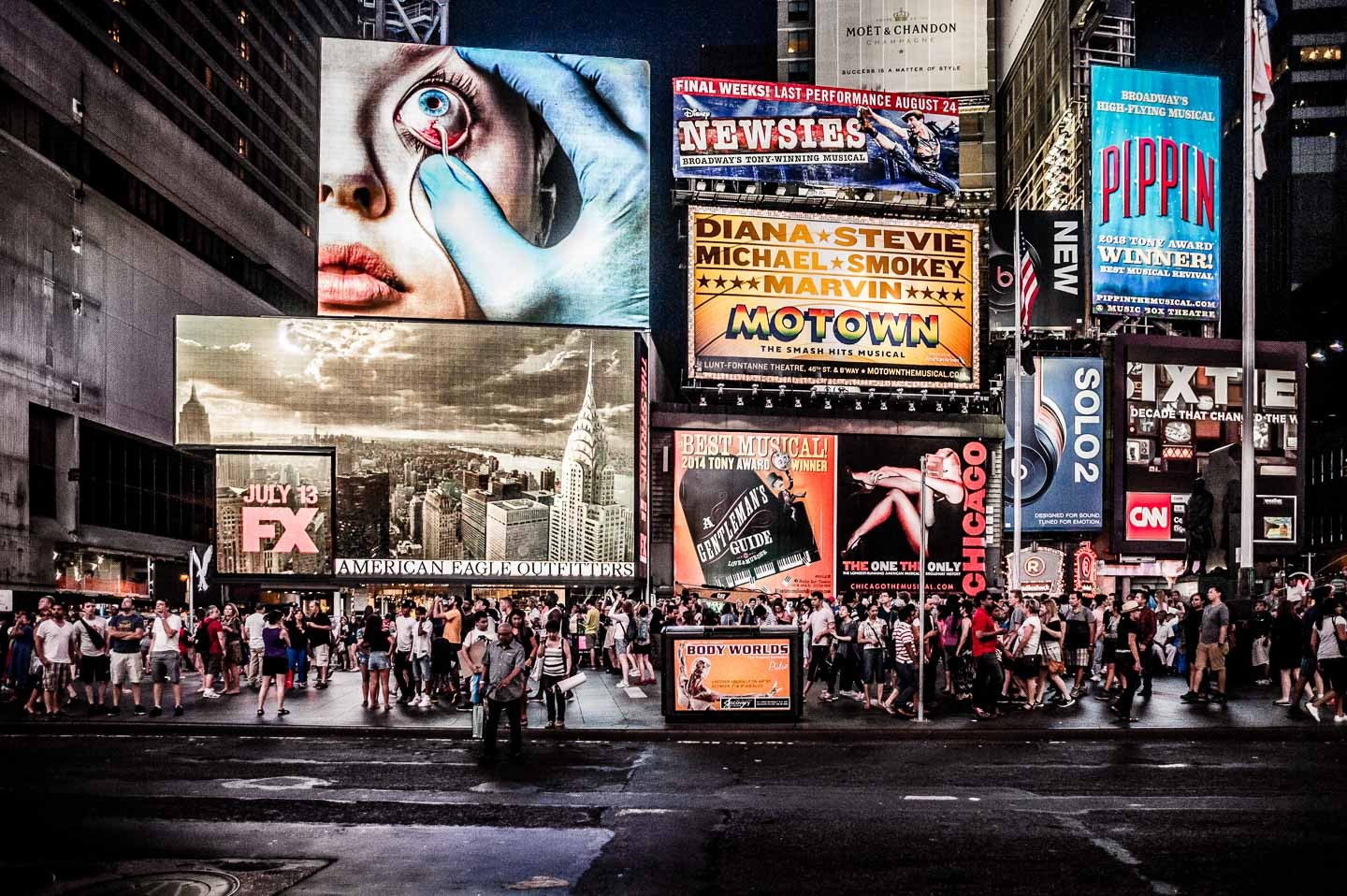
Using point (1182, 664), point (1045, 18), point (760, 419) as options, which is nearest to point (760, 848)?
point (1182, 664)

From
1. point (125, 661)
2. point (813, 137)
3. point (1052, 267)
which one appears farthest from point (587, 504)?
point (125, 661)

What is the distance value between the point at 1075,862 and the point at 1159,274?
164 feet

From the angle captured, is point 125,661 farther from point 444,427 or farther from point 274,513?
point 444,427

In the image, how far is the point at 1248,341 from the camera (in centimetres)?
2684

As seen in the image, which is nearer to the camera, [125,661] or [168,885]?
[168,885]

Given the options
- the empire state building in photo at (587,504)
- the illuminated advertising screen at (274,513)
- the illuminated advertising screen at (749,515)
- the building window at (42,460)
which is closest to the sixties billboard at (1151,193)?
the illuminated advertising screen at (749,515)

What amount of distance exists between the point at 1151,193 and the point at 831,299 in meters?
15.2

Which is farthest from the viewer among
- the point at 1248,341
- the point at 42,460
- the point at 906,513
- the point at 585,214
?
the point at 906,513

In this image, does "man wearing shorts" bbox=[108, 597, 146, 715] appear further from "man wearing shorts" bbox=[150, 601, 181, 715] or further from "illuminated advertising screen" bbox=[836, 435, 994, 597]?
"illuminated advertising screen" bbox=[836, 435, 994, 597]

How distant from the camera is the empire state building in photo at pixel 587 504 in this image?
4759cm

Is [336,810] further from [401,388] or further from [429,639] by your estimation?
[401,388]

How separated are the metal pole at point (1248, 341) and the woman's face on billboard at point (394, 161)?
102ft

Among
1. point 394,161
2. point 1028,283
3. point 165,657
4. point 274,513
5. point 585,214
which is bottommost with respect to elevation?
point 165,657

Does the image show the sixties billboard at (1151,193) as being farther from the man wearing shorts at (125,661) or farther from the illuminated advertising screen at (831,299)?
the man wearing shorts at (125,661)
